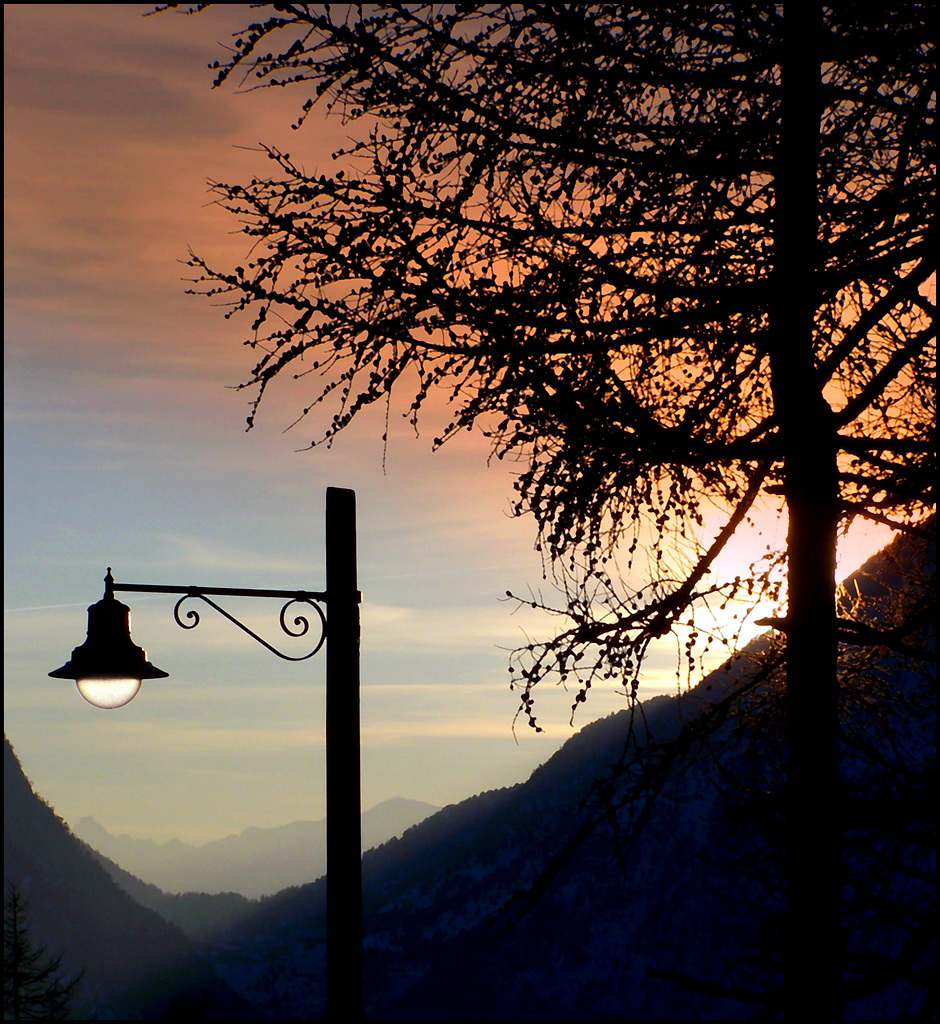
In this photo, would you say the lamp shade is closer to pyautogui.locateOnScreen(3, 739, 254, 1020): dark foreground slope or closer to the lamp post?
the lamp post

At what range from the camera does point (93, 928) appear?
158750mm

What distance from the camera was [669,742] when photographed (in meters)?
6.29

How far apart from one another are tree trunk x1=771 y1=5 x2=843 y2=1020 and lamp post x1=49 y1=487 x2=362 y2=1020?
214cm

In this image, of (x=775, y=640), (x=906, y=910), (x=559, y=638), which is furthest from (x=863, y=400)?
(x=906, y=910)

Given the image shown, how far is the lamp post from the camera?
548cm

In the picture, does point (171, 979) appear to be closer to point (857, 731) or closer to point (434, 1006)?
point (434, 1006)

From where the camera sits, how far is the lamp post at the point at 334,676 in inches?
216

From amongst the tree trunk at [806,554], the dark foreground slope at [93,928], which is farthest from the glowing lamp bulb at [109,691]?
the dark foreground slope at [93,928]

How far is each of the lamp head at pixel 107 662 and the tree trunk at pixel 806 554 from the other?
3449 millimetres

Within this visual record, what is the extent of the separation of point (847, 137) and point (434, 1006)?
164841 millimetres

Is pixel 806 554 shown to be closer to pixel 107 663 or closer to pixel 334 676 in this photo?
pixel 334 676

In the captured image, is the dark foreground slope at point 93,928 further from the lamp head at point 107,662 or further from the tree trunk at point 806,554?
the tree trunk at point 806,554

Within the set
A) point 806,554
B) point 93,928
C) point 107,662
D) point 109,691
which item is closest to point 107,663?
point 107,662

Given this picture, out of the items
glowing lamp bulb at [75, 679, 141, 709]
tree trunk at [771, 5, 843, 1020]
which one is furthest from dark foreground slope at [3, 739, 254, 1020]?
tree trunk at [771, 5, 843, 1020]
